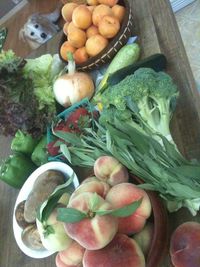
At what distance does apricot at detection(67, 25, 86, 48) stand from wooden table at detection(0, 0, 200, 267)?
165 mm

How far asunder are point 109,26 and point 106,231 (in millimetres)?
613

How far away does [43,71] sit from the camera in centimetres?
103

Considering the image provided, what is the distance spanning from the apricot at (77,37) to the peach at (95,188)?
1.72 feet

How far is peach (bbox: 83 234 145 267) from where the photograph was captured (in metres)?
0.47

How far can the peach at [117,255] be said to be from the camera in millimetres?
468

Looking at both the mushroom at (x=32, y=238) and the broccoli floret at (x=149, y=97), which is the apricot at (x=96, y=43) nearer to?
the broccoli floret at (x=149, y=97)

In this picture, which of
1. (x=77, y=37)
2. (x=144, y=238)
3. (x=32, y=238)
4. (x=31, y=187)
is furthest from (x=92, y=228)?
(x=77, y=37)

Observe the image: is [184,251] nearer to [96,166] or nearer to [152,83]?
→ [96,166]

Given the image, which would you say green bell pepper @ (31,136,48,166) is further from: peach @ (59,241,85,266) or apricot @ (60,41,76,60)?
peach @ (59,241,85,266)

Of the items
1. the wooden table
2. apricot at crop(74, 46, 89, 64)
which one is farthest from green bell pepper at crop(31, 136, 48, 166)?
apricot at crop(74, 46, 89, 64)

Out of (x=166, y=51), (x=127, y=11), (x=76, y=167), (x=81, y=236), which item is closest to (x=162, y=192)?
(x=81, y=236)

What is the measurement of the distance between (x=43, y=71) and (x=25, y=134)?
23cm

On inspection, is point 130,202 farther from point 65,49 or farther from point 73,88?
point 65,49

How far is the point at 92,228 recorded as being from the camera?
46cm
